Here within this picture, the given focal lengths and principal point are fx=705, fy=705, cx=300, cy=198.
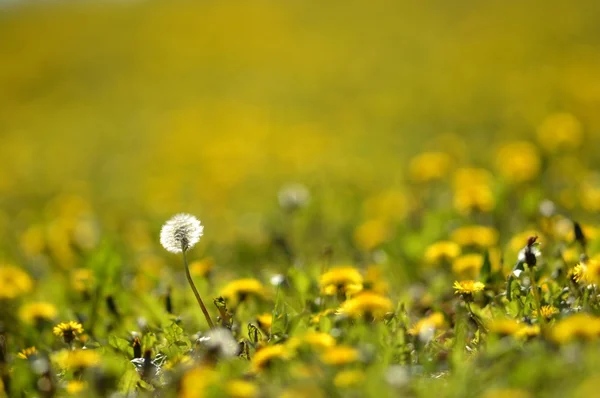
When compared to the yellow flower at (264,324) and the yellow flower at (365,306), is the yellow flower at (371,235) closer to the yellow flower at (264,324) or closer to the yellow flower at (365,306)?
the yellow flower at (264,324)

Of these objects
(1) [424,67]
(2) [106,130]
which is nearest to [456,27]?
(1) [424,67]

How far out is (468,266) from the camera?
2465mm

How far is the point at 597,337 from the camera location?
1.46 metres

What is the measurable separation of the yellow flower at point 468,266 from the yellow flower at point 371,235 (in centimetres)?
89

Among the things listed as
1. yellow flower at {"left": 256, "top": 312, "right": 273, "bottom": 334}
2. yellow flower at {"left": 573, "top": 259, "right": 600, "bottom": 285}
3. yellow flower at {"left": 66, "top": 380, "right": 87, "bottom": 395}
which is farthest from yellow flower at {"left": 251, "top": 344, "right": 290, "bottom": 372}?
yellow flower at {"left": 573, "top": 259, "right": 600, "bottom": 285}

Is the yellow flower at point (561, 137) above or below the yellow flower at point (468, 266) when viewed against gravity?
below

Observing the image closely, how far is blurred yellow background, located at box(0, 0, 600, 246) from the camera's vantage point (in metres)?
6.50

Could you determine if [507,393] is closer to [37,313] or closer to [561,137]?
[37,313]

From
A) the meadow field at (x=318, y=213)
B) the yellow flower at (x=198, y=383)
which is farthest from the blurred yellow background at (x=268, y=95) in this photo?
the yellow flower at (x=198, y=383)

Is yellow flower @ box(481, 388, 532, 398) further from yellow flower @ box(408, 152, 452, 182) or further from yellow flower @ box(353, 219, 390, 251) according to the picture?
yellow flower @ box(408, 152, 452, 182)

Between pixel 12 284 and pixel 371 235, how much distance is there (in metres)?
1.70

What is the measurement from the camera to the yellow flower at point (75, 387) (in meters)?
1.67

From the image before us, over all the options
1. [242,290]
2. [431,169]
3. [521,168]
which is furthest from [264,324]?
[431,169]

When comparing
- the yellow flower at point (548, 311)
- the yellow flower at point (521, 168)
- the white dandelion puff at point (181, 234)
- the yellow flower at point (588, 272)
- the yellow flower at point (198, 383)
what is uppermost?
the white dandelion puff at point (181, 234)
